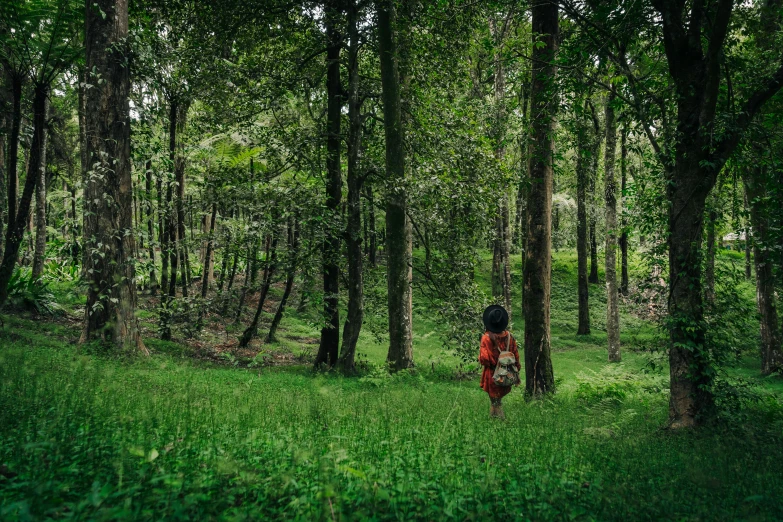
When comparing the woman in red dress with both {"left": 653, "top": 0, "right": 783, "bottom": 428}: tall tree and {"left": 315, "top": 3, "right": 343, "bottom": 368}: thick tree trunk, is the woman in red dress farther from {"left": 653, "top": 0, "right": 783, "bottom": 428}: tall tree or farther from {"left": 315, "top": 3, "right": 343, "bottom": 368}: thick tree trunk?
{"left": 315, "top": 3, "right": 343, "bottom": 368}: thick tree trunk

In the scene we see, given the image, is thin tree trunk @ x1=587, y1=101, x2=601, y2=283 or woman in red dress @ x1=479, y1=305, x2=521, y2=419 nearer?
woman in red dress @ x1=479, y1=305, x2=521, y2=419

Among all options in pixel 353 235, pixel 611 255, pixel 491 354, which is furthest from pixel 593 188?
pixel 491 354

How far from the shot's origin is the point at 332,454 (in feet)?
14.0

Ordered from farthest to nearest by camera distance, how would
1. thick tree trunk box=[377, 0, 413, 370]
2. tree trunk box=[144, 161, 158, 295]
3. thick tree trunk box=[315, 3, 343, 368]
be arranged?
thick tree trunk box=[315, 3, 343, 368]
thick tree trunk box=[377, 0, 413, 370]
tree trunk box=[144, 161, 158, 295]

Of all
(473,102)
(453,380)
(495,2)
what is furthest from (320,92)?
(453,380)

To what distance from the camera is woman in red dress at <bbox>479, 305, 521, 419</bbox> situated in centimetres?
827

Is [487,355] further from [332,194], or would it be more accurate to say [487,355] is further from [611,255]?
[611,255]

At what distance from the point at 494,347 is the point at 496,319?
1.62 ft

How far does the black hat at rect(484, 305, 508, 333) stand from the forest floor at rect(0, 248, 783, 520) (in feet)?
4.96

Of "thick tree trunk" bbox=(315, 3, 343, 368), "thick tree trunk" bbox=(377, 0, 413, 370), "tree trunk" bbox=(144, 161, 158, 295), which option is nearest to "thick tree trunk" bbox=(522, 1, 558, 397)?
"thick tree trunk" bbox=(377, 0, 413, 370)

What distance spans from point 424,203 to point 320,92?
21.4 ft

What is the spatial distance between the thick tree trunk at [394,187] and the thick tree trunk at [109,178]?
5.78m

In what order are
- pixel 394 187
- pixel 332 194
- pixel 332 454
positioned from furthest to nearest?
pixel 332 194, pixel 394 187, pixel 332 454

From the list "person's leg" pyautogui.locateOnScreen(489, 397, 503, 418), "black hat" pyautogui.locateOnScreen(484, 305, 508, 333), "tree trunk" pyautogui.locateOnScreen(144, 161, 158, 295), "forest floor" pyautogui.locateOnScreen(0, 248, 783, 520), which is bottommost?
"person's leg" pyautogui.locateOnScreen(489, 397, 503, 418)
